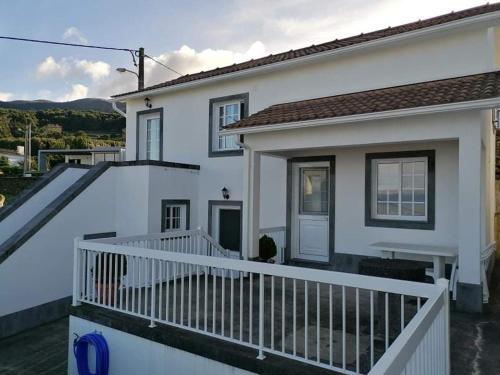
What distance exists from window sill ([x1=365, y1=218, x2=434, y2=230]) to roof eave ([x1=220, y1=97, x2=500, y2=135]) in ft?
7.66

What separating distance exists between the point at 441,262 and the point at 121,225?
6.79 meters

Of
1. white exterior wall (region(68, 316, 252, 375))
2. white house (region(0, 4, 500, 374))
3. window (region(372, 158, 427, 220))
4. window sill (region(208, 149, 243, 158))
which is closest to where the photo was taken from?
white exterior wall (region(68, 316, 252, 375))

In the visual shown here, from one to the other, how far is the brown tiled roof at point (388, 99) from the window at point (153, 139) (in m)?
4.29

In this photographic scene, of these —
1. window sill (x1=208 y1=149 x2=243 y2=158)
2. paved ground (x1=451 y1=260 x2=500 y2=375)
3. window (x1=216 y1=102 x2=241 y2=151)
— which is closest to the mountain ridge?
window (x1=216 y1=102 x2=241 y2=151)

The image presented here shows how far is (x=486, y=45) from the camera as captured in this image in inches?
262

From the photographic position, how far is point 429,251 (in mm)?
6258

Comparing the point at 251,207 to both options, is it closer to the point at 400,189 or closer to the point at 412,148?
the point at 400,189

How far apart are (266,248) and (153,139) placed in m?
5.53

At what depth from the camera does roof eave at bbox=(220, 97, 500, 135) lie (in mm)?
5035

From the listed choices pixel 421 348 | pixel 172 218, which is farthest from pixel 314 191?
pixel 421 348

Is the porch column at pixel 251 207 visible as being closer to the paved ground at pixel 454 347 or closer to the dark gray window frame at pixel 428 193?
the dark gray window frame at pixel 428 193

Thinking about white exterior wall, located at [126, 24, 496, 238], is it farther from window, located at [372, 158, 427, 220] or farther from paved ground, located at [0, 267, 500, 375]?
paved ground, located at [0, 267, 500, 375]

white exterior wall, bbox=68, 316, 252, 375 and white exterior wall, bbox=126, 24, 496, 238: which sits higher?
white exterior wall, bbox=126, 24, 496, 238

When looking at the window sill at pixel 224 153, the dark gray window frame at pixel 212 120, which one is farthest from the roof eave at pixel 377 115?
the dark gray window frame at pixel 212 120
